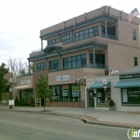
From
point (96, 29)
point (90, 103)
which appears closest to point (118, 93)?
point (90, 103)

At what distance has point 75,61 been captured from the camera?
37938mm

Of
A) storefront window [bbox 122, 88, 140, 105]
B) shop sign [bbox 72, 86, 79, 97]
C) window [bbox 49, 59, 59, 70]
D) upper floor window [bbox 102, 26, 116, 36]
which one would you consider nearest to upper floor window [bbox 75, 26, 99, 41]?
upper floor window [bbox 102, 26, 116, 36]

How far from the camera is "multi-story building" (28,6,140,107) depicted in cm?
3312

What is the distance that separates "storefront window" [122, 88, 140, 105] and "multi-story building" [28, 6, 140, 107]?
6.98m

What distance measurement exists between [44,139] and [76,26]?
32.8 metres

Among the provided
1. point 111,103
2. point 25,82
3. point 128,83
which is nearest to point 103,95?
point 111,103

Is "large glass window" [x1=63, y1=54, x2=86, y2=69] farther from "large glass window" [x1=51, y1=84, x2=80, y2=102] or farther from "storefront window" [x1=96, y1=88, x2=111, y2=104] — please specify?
"storefront window" [x1=96, y1=88, x2=111, y2=104]

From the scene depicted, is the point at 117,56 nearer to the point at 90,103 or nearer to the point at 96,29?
the point at 96,29

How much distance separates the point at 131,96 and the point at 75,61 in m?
15.3

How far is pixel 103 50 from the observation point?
3634cm

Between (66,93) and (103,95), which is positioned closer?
(103,95)

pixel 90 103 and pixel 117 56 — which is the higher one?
pixel 117 56

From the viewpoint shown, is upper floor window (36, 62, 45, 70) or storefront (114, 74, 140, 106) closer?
storefront (114, 74, 140, 106)

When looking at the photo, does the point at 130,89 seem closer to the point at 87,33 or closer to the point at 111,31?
the point at 111,31
